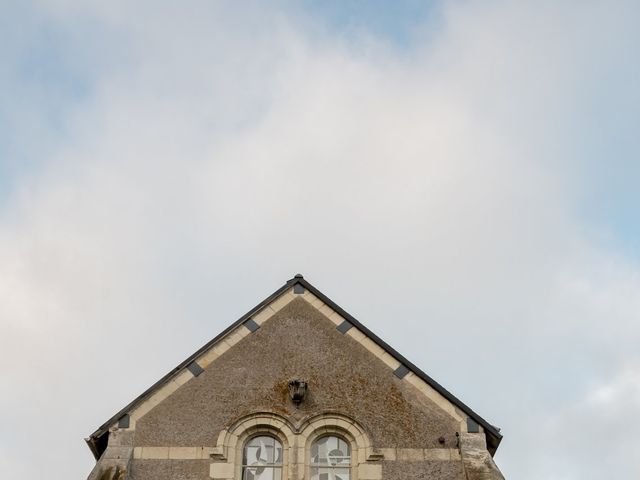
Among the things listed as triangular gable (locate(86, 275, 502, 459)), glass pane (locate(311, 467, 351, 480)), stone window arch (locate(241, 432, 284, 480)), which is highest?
triangular gable (locate(86, 275, 502, 459))

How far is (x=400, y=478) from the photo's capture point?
59.3ft

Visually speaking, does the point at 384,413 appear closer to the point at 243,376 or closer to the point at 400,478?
the point at 400,478

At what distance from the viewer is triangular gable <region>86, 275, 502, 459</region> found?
18.7 m

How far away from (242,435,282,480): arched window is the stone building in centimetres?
2

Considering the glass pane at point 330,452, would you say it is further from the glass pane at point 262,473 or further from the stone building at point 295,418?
the glass pane at point 262,473

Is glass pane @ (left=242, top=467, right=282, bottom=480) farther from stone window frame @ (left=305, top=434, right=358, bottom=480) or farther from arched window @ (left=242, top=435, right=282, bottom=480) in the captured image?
stone window frame @ (left=305, top=434, right=358, bottom=480)

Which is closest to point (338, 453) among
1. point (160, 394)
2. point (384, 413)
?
point (384, 413)

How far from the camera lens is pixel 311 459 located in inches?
729

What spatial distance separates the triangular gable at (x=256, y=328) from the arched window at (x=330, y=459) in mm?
1770

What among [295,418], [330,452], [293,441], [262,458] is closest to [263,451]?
[262,458]

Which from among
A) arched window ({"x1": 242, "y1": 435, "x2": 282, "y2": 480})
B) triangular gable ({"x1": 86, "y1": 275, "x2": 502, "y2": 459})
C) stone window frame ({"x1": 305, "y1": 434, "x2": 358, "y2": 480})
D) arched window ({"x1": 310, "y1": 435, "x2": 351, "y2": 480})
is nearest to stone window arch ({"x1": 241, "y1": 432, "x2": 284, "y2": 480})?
arched window ({"x1": 242, "y1": 435, "x2": 282, "y2": 480})

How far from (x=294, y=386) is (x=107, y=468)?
11.8ft

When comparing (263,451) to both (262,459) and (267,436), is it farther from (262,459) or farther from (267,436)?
(267,436)

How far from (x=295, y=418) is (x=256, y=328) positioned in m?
2.07
